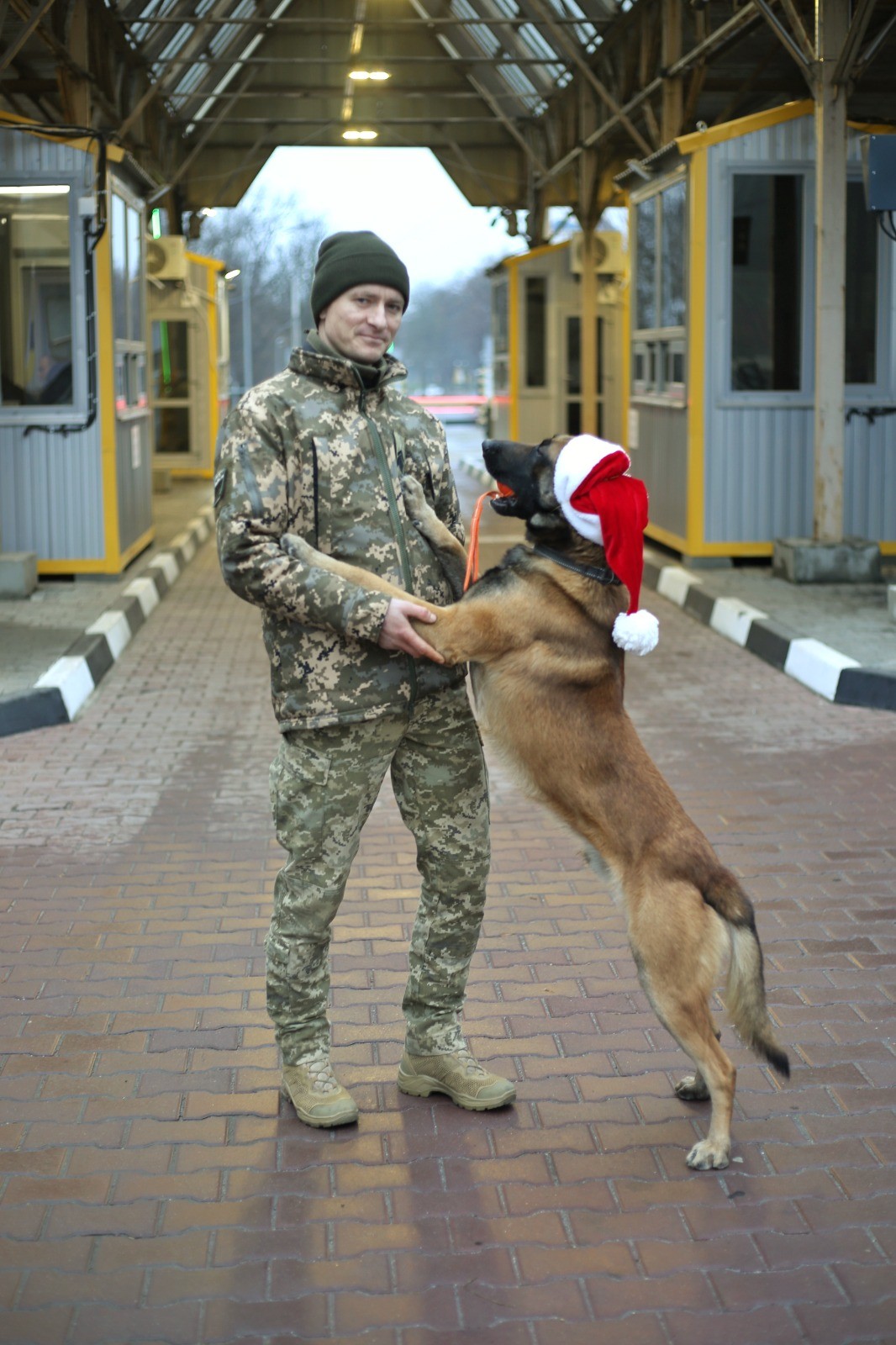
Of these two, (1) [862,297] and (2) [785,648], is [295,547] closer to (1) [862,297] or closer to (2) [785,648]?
(2) [785,648]

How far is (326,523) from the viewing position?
373cm

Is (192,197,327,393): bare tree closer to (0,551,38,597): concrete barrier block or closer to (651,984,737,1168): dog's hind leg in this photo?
(0,551,38,597): concrete barrier block

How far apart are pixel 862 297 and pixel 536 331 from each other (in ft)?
46.3

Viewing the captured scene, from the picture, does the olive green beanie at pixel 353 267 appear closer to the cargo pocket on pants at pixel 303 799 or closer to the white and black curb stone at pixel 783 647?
the cargo pocket on pants at pixel 303 799

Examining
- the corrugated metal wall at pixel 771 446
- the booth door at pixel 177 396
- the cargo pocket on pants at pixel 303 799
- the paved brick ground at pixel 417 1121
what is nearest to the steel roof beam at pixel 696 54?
the corrugated metal wall at pixel 771 446

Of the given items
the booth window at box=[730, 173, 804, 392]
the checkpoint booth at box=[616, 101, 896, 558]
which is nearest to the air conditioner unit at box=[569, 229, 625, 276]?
the checkpoint booth at box=[616, 101, 896, 558]

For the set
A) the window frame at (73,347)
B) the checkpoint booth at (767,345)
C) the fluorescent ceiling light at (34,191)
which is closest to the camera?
the fluorescent ceiling light at (34,191)

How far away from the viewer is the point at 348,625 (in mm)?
3561

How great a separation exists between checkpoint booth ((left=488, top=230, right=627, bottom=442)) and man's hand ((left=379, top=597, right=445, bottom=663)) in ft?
72.2

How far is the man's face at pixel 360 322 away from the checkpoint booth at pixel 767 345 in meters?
9.67

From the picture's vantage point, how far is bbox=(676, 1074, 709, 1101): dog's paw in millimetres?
4023

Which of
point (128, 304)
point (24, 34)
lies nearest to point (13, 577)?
point (128, 304)

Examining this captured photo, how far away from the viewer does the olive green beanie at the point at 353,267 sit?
360cm

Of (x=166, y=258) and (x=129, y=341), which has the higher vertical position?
(x=166, y=258)
